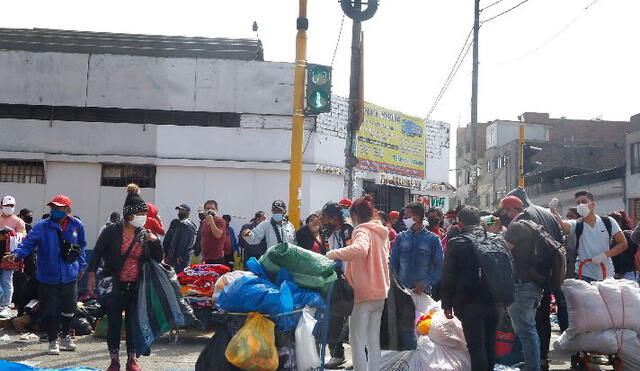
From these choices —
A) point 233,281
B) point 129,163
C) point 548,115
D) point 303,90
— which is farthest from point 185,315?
point 548,115

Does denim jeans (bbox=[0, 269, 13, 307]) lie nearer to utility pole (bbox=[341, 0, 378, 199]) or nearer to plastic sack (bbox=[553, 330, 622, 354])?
utility pole (bbox=[341, 0, 378, 199])

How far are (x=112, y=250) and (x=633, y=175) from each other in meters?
32.8

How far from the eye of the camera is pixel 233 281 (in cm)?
586

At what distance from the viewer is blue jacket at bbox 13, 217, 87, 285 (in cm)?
796

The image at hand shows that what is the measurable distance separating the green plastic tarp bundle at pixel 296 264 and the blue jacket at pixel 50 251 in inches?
125

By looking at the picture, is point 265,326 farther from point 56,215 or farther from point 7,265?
point 7,265

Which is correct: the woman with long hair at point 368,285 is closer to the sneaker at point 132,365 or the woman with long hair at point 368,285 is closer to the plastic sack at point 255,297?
the plastic sack at point 255,297

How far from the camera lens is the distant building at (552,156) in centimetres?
4391

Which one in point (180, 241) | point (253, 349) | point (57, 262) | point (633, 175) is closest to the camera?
point (253, 349)

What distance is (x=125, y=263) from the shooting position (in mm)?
7117

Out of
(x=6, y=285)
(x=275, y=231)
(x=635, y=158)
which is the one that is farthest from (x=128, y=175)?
(x=635, y=158)

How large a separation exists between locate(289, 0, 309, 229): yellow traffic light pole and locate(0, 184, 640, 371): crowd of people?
47cm

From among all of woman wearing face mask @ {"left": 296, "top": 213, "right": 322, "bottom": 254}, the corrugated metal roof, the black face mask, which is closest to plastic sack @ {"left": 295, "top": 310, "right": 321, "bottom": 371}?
woman wearing face mask @ {"left": 296, "top": 213, "right": 322, "bottom": 254}

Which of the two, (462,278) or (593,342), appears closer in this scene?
(462,278)
